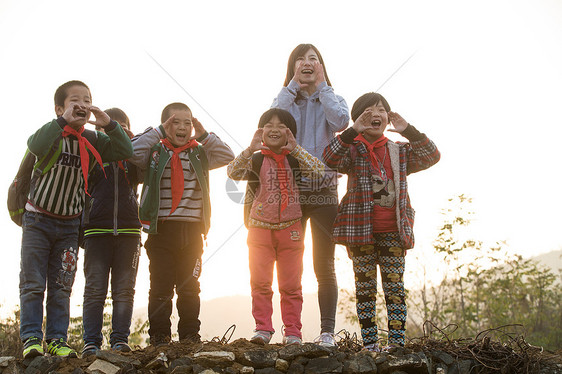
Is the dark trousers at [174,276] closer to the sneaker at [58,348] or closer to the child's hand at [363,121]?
the sneaker at [58,348]

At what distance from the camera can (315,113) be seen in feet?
14.6

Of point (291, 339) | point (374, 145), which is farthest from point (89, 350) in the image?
point (374, 145)

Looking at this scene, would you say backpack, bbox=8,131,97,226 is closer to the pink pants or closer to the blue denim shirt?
the pink pants

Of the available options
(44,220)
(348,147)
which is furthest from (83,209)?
(348,147)

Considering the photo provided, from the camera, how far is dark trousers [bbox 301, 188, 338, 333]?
3.93 meters

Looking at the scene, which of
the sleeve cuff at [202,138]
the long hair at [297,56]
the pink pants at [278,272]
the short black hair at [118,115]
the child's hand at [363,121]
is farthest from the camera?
the long hair at [297,56]

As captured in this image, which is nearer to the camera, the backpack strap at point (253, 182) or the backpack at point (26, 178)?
the backpack at point (26, 178)

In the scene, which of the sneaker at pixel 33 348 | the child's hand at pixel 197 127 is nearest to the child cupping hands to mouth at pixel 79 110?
the child's hand at pixel 197 127

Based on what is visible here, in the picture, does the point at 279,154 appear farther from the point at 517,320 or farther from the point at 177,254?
the point at 517,320

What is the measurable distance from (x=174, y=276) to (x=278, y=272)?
32.1 inches

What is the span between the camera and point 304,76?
4461 millimetres

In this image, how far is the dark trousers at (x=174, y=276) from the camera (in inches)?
149

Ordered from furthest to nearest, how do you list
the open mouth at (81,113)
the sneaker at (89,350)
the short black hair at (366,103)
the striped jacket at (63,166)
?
the short black hair at (366,103), the open mouth at (81,113), the striped jacket at (63,166), the sneaker at (89,350)

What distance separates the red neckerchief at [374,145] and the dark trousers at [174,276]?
5.06ft
